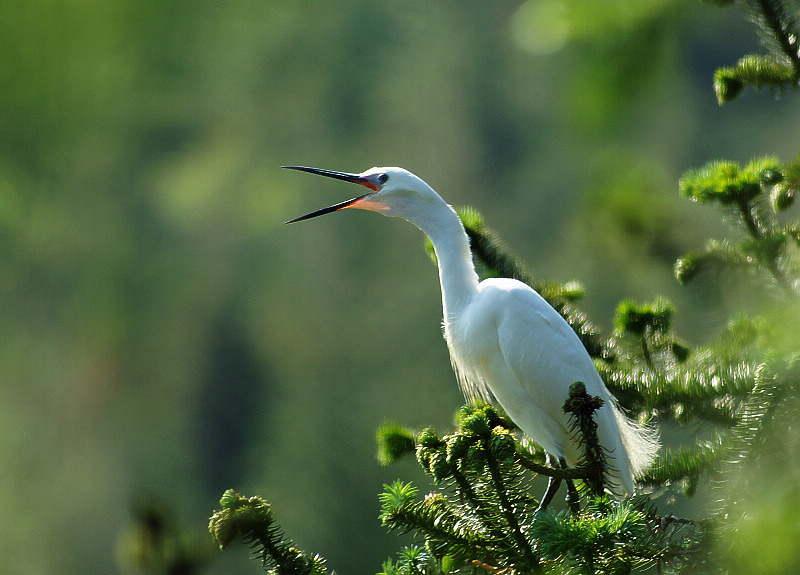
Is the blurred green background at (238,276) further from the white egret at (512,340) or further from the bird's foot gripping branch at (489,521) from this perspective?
the bird's foot gripping branch at (489,521)

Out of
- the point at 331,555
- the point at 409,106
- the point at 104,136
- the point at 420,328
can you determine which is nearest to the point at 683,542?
the point at 331,555

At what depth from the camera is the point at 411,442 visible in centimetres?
145

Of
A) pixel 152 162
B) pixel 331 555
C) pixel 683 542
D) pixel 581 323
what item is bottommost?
pixel 331 555

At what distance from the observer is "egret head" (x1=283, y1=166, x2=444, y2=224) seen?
1952mm

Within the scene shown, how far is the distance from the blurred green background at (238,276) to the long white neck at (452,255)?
732cm

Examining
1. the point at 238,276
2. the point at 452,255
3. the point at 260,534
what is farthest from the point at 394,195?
the point at 238,276

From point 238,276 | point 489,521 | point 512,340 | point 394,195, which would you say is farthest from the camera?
point 238,276

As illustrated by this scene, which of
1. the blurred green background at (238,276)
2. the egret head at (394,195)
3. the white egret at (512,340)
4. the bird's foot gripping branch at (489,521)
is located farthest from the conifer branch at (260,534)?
the blurred green background at (238,276)

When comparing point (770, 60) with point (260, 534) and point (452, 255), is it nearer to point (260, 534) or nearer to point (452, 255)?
point (452, 255)

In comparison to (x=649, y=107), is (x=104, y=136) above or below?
above

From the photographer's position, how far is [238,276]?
12906 mm

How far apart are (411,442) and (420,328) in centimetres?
1016

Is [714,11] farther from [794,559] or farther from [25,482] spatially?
[25,482]

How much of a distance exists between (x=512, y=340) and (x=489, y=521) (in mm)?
856
